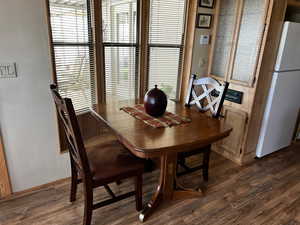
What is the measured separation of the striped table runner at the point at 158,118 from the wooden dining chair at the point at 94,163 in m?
0.30

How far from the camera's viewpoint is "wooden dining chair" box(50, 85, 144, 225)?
1.38m

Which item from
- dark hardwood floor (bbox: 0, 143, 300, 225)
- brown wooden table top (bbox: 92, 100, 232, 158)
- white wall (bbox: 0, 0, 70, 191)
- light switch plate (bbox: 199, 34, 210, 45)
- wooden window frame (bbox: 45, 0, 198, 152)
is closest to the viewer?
brown wooden table top (bbox: 92, 100, 232, 158)

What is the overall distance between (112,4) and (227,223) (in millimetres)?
2260

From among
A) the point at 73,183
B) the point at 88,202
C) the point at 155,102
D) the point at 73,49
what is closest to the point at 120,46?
the point at 73,49

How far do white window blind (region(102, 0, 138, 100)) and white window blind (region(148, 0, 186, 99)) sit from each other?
0.73 ft

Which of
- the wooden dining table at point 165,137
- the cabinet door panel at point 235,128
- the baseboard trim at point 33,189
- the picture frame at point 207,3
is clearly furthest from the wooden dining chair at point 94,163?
the picture frame at point 207,3

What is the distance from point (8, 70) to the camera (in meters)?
1.71

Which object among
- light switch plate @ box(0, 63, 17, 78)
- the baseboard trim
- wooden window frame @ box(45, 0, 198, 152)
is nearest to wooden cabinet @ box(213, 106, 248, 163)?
wooden window frame @ box(45, 0, 198, 152)

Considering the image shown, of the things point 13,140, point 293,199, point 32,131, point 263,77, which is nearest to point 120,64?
point 32,131

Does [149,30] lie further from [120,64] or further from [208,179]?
[208,179]

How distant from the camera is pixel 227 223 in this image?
1.79 m

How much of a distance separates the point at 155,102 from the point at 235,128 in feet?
4.16

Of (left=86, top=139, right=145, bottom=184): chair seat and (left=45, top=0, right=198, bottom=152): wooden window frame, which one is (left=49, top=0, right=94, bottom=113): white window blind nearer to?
(left=45, top=0, right=198, bottom=152): wooden window frame

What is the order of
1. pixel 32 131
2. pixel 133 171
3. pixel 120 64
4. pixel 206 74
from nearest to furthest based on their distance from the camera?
1. pixel 133 171
2. pixel 32 131
3. pixel 120 64
4. pixel 206 74
